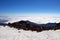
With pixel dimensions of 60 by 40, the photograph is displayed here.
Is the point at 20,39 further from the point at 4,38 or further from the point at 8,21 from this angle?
the point at 8,21

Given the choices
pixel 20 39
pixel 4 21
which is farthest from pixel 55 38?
pixel 4 21

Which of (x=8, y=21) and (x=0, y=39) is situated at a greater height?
(x=8, y=21)

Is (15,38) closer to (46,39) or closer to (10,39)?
(10,39)

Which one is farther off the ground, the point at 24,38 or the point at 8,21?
the point at 8,21

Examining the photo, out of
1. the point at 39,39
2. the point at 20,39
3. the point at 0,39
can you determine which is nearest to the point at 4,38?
the point at 0,39

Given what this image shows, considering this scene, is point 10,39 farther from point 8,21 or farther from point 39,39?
point 8,21

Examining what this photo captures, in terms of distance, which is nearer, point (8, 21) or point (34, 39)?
point (34, 39)

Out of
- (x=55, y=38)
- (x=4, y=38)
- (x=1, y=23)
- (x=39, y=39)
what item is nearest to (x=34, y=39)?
(x=39, y=39)

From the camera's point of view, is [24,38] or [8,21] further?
[8,21]
